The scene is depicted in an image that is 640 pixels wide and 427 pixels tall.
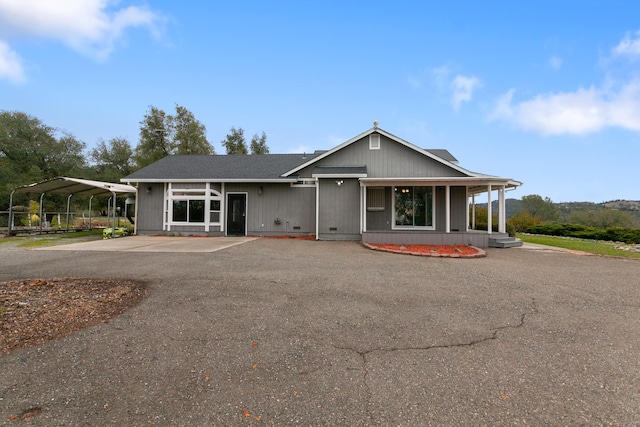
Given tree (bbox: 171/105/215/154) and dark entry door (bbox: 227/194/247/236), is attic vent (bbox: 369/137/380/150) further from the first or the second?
tree (bbox: 171/105/215/154)

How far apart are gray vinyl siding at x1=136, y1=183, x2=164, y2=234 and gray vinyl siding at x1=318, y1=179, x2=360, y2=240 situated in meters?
8.24

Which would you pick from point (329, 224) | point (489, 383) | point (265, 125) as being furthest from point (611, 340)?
point (265, 125)

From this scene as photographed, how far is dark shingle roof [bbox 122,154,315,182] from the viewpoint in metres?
14.4

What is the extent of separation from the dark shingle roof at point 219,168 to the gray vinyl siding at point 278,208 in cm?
65

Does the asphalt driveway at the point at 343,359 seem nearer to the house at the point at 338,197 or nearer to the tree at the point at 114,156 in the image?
the house at the point at 338,197

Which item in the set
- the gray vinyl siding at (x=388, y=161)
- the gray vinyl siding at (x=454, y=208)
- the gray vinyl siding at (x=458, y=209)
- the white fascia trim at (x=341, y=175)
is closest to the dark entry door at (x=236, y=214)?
the white fascia trim at (x=341, y=175)

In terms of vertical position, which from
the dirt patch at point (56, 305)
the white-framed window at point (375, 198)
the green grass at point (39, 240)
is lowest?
the dirt patch at point (56, 305)

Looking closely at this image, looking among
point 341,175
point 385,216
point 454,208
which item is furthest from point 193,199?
point 454,208

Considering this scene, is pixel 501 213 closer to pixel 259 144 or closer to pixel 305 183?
pixel 305 183

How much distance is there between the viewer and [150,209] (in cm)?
1463

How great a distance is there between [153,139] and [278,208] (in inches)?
903

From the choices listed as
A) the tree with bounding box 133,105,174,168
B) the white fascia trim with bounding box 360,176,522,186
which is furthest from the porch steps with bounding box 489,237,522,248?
the tree with bounding box 133,105,174,168

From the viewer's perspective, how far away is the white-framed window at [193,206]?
14.3 meters

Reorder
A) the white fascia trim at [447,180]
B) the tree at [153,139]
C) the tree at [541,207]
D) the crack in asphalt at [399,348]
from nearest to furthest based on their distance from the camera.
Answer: the crack in asphalt at [399,348]
the white fascia trim at [447,180]
the tree at [153,139]
the tree at [541,207]
